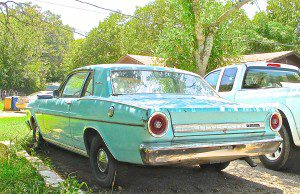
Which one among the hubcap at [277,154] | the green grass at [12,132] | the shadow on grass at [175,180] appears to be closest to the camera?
the shadow on grass at [175,180]

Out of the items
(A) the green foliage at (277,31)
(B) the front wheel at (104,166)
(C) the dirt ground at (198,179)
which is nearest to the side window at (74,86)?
(B) the front wheel at (104,166)

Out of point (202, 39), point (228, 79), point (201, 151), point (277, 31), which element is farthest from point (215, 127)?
point (277, 31)

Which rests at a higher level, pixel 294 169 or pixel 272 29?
pixel 272 29

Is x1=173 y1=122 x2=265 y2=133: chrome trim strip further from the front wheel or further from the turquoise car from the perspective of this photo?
the front wheel

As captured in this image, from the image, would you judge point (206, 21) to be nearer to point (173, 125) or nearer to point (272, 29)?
point (173, 125)

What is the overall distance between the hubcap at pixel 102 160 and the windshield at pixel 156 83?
806 millimetres

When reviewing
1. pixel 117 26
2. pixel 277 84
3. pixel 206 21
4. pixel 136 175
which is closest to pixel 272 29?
pixel 117 26

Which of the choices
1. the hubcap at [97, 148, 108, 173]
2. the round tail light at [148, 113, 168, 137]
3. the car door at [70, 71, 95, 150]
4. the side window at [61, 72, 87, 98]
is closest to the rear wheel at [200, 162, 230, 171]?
the hubcap at [97, 148, 108, 173]

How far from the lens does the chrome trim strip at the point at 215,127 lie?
425cm

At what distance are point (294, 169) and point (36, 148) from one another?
4.95 m

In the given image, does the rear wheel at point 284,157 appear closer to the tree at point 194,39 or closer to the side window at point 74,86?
the side window at point 74,86

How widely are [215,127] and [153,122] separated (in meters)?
0.82

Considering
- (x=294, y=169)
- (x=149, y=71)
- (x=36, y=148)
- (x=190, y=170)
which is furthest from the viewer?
(x=36, y=148)

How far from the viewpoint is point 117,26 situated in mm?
42250
